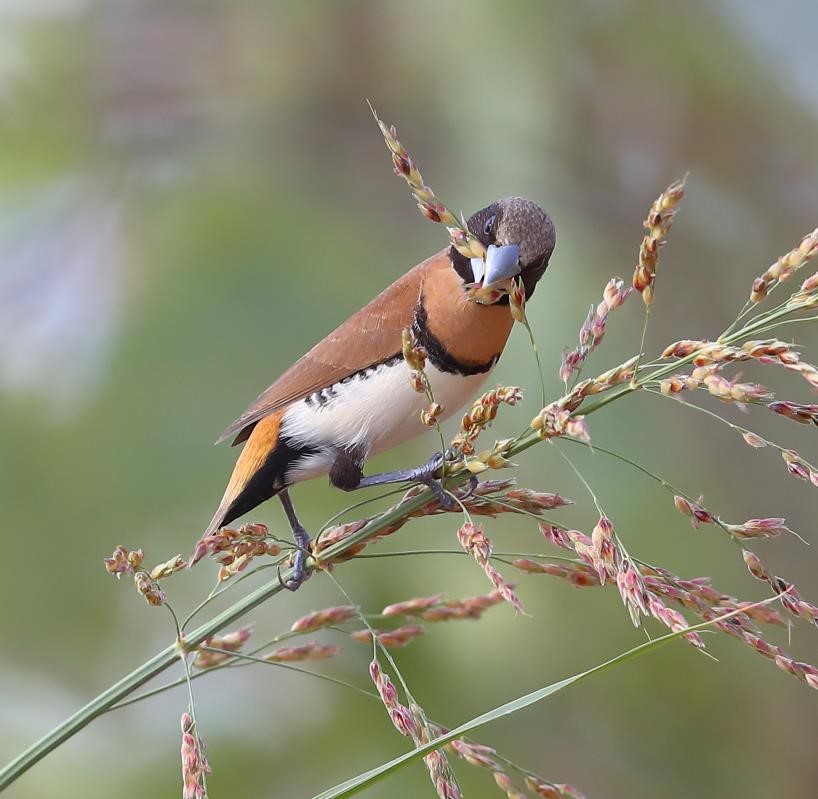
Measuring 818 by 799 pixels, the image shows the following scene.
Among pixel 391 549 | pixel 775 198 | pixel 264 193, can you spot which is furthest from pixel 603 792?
pixel 264 193

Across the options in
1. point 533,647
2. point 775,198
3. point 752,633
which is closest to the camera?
point 752,633

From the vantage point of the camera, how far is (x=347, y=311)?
2.12 m

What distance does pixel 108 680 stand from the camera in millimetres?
1975

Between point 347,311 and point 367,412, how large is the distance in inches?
35.8

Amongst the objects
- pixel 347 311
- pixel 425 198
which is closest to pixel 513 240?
pixel 425 198

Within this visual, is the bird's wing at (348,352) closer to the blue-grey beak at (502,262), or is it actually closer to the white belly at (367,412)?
the white belly at (367,412)

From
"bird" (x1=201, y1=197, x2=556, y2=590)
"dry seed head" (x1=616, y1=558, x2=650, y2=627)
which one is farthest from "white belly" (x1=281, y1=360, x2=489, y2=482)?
"dry seed head" (x1=616, y1=558, x2=650, y2=627)

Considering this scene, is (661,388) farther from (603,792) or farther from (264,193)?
(264,193)

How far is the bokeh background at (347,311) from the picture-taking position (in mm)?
1916

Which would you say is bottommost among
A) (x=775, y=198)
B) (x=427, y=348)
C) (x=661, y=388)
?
(x=661, y=388)

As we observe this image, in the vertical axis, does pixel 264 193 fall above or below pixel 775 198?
above

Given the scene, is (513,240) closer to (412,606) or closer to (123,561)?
(412,606)

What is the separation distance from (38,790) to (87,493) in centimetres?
55

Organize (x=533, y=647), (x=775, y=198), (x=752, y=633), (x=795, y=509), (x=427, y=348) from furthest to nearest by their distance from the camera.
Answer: (x=775, y=198), (x=795, y=509), (x=533, y=647), (x=427, y=348), (x=752, y=633)
